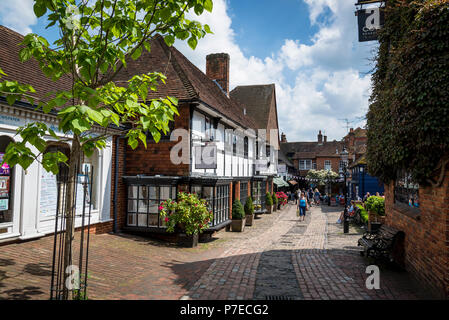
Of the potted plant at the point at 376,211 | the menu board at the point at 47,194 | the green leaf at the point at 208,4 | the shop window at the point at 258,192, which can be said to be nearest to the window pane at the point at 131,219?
the menu board at the point at 47,194

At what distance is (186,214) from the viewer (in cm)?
1040

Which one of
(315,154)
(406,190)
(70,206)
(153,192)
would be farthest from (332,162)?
(70,206)

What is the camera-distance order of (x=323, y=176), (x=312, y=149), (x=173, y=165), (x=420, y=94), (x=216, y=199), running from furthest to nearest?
(x=312, y=149) → (x=323, y=176) → (x=216, y=199) → (x=173, y=165) → (x=420, y=94)

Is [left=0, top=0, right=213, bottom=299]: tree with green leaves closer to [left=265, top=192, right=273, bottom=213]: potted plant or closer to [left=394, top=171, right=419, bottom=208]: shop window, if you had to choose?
[left=394, top=171, right=419, bottom=208]: shop window

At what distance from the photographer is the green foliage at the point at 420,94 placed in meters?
5.55

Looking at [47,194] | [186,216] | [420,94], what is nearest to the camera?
[420,94]

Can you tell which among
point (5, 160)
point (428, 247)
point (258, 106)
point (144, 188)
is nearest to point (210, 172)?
point (144, 188)

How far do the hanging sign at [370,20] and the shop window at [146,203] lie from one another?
837 centimetres

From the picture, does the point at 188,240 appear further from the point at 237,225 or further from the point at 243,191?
the point at 243,191

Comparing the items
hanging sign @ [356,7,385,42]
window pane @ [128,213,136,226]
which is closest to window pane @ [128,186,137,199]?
window pane @ [128,213,136,226]

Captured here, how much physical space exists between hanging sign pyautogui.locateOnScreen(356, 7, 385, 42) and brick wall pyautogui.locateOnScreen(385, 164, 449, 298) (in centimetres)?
530

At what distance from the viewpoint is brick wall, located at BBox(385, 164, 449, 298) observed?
212 inches

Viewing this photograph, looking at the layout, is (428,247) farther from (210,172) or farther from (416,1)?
(210,172)

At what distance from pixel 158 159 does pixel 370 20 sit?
8652mm
